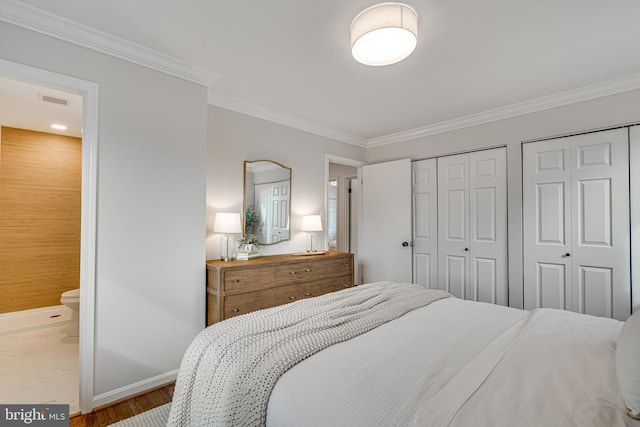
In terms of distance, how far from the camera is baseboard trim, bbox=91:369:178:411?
2045 mm

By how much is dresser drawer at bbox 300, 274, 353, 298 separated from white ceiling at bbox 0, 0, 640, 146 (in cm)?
189

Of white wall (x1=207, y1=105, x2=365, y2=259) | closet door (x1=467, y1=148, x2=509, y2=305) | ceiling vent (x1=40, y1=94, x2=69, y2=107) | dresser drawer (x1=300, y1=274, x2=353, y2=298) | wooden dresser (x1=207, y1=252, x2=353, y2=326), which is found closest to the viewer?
wooden dresser (x1=207, y1=252, x2=353, y2=326)

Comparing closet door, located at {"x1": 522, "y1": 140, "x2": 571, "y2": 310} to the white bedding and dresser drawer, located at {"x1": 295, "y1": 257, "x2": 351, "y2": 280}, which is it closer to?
the white bedding

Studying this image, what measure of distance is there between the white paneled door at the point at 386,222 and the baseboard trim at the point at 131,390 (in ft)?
9.39

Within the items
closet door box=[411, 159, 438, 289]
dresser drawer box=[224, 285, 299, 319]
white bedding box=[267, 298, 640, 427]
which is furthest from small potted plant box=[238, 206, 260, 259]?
closet door box=[411, 159, 438, 289]

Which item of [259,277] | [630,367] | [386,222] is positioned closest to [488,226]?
[386,222]

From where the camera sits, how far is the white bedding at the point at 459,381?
34.7 inches

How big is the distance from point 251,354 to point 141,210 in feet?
5.06

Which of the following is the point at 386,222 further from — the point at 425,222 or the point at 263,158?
the point at 263,158

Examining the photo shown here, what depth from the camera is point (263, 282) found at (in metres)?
2.71

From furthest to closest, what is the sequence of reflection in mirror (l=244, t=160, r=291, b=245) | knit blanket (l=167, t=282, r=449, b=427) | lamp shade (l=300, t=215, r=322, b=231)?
lamp shade (l=300, t=215, r=322, b=231), reflection in mirror (l=244, t=160, r=291, b=245), knit blanket (l=167, t=282, r=449, b=427)

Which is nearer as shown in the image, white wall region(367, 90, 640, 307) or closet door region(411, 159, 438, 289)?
white wall region(367, 90, 640, 307)

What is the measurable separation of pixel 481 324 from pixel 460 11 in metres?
1.80

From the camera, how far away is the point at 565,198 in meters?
3.02
